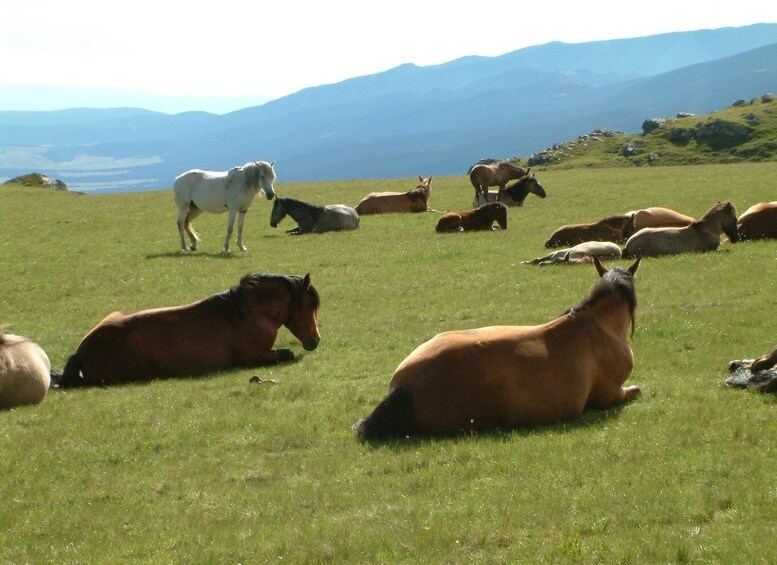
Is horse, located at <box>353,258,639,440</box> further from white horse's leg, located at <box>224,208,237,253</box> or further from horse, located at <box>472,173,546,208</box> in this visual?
horse, located at <box>472,173,546,208</box>

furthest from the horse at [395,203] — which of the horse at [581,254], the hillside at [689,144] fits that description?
the hillside at [689,144]

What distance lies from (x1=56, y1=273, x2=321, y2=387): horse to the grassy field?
53cm

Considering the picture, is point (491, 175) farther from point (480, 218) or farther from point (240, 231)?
point (240, 231)

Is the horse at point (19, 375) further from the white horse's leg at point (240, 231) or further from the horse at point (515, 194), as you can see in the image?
the horse at point (515, 194)

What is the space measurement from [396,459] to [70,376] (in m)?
6.94

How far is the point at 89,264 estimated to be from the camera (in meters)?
28.2

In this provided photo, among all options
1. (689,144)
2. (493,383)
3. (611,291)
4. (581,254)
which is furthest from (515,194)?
(689,144)

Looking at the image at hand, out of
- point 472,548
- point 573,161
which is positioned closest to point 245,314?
point 472,548

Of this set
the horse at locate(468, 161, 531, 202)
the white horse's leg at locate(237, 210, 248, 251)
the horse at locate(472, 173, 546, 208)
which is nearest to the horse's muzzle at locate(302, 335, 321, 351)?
the white horse's leg at locate(237, 210, 248, 251)

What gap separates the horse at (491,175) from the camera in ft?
141

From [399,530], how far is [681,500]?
217 cm

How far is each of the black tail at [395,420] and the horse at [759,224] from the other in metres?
18.1

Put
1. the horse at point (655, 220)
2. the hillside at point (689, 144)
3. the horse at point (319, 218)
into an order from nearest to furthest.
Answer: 1. the horse at point (655, 220)
2. the horse at point (319, 218)
3. the hillside at point (689, 144)

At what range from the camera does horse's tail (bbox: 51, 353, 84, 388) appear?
13867 millimetres
